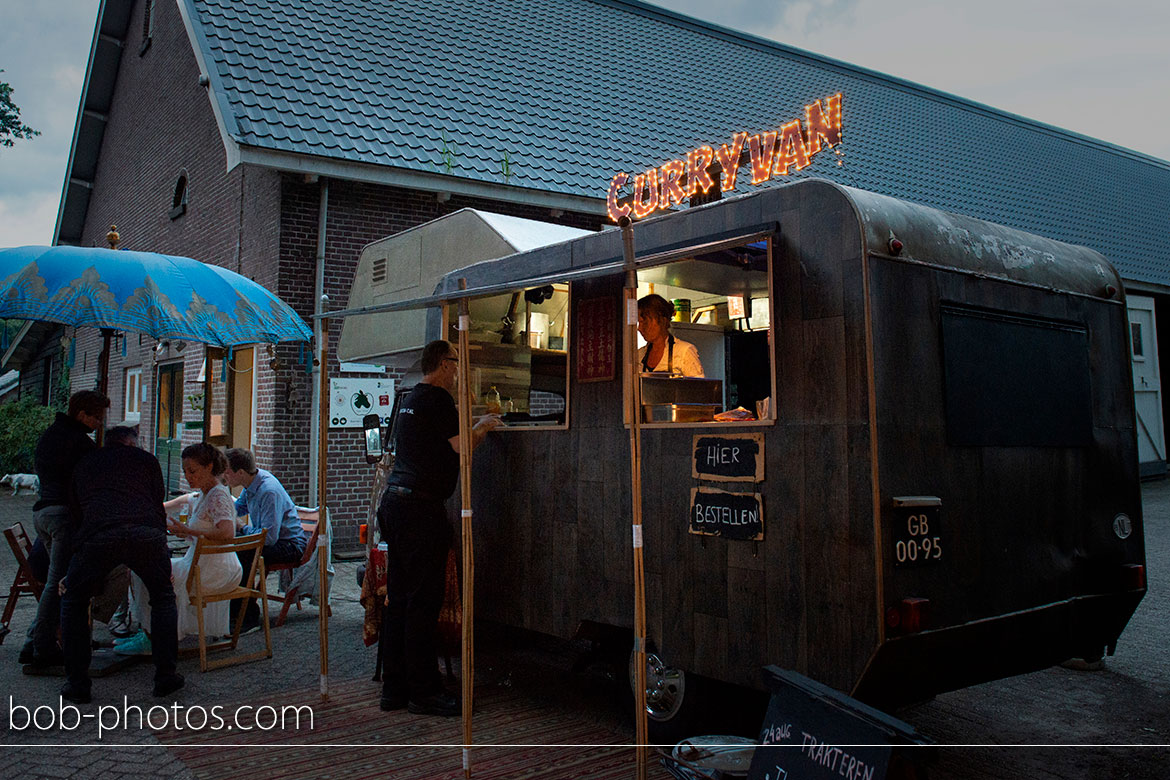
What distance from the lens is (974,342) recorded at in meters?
3.91

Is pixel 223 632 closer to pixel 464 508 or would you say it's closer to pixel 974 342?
pixel 464 508

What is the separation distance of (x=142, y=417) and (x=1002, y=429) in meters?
15.5

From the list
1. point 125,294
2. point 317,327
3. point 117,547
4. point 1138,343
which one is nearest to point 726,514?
point 117,547

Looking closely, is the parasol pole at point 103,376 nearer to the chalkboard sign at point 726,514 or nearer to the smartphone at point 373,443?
the smartphone at point 373,443

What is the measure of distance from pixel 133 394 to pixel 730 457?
1579cm

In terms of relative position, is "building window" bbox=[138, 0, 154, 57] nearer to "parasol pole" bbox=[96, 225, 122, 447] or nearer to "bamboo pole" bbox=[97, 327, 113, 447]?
"parasol pole" bbox=[96, 225, 122, 447]

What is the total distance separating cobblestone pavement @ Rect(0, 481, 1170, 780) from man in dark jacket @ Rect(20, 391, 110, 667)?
288 millimetres

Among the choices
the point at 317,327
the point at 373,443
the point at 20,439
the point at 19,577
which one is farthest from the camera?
the point at 20,439

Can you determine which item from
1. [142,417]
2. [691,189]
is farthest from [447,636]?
[142,417]

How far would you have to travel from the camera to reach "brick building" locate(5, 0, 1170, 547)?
1069cm

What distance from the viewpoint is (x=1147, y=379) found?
655 inches

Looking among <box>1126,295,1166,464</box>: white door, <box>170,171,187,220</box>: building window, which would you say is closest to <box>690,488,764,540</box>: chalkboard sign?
<box>170,171,187,220</box>: building window

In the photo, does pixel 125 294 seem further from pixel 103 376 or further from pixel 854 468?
pixel 854 468

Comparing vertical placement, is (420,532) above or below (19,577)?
above
